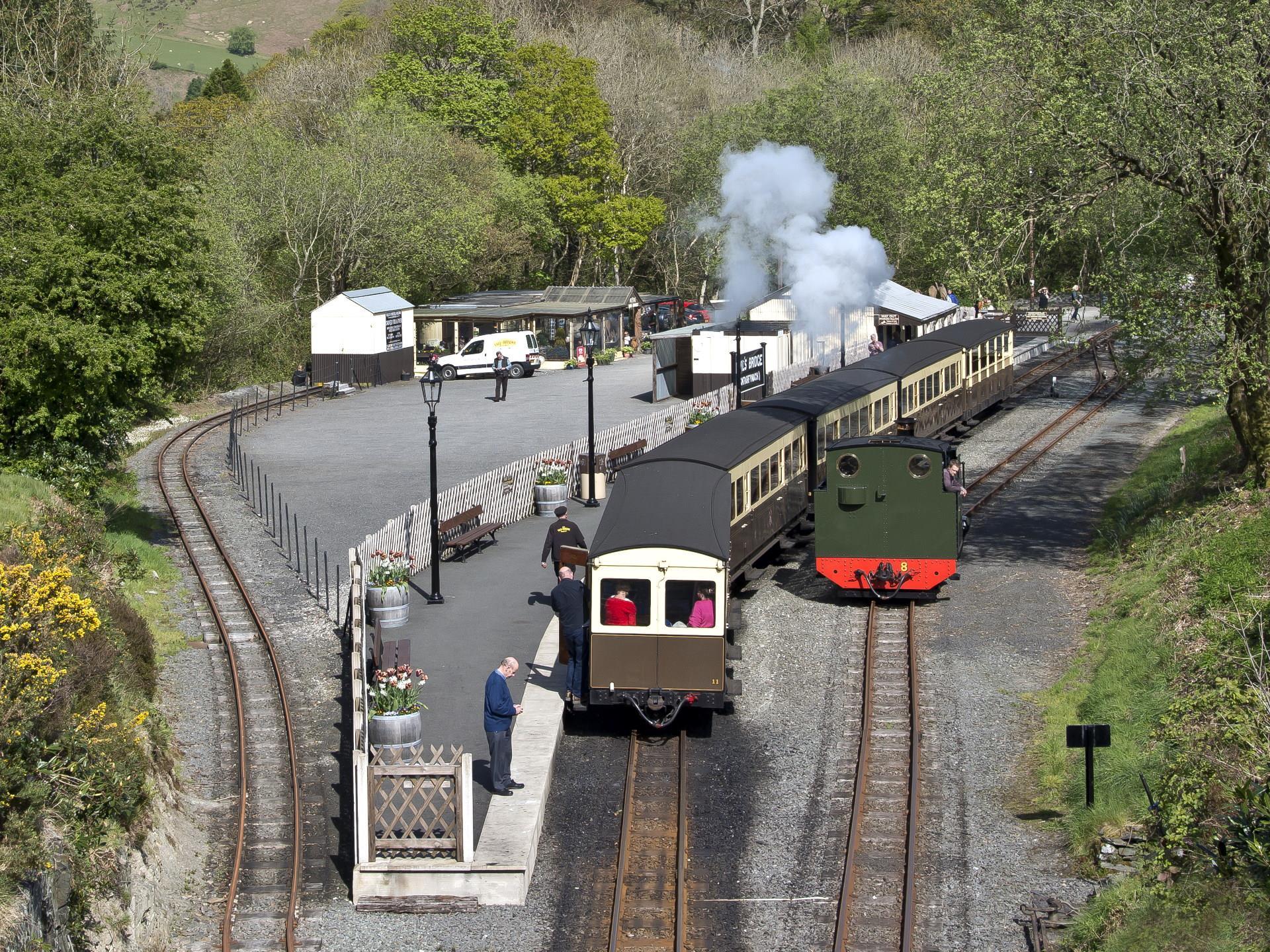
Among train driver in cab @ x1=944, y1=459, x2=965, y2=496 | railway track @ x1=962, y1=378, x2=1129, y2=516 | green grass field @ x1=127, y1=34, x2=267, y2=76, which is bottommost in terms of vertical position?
railway track @ x1=962, y1=378, x2=1129, y2=516

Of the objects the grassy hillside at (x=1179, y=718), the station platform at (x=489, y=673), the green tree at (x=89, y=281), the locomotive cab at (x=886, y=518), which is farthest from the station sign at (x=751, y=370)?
the green tree at (x=89, y=281)

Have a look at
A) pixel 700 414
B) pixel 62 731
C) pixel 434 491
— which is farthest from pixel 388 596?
pixel 700 414

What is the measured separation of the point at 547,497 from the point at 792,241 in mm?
23670

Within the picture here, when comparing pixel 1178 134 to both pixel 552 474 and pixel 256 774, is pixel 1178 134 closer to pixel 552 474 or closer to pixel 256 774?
pixel 552 474

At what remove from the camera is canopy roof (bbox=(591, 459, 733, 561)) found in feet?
52.0

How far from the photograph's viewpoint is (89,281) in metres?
23.2

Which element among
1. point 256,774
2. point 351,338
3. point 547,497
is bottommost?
point 256,774

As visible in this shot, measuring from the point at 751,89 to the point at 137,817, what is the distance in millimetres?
69687

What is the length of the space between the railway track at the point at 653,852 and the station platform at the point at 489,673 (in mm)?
889

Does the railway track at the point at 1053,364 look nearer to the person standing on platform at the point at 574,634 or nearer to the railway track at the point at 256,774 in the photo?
the railway track at the point at 256,774

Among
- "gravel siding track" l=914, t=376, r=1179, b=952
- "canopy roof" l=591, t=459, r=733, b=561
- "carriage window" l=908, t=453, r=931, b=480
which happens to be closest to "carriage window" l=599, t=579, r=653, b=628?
"canopy roof" l=591, t=459, r=733, b=561

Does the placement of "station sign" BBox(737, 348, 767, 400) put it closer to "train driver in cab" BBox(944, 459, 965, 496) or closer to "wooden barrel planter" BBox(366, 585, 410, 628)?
"train driver in cab" BBox(944, 459, 965, 496)

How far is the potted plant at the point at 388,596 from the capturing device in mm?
20188

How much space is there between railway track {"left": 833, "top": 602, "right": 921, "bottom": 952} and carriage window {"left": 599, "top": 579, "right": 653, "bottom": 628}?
112 inches
